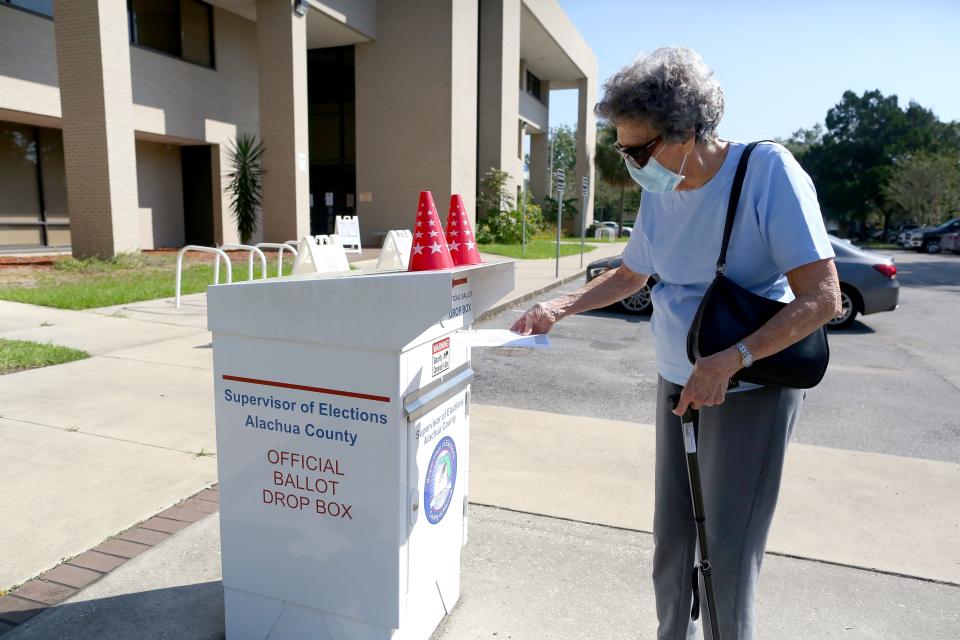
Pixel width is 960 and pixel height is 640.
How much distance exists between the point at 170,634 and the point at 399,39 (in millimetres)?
Answer: 21662

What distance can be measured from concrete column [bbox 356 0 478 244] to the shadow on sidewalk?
62.9 ft

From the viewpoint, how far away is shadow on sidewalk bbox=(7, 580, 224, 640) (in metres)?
2.39

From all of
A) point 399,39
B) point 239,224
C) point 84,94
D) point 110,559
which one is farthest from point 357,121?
point 110,559

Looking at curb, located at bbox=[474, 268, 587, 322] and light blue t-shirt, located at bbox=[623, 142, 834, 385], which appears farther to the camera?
→ curb, located at bbox=[474, 268, 587, 322]

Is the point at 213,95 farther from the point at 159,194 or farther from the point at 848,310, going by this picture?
the point at 848,310

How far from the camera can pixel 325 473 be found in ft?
6.85

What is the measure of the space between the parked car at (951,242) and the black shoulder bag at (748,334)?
36500mm

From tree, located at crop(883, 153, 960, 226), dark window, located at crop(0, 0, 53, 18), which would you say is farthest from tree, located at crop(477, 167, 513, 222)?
tree, located at crop(883, 153, 960, 226)

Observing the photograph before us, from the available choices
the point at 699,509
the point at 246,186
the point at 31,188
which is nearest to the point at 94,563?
the point at 699,509

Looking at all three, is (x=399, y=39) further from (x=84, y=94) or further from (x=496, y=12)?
(x=84, y=94)

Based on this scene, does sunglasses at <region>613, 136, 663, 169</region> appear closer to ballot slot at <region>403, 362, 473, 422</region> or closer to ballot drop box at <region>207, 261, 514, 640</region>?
ballot drop box at <region>207, 261, 514, 640</region>

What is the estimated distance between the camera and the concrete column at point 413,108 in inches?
835

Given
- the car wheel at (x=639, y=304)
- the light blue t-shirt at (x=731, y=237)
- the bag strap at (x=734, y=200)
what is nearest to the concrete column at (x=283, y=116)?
the car wheel at (x=639, y=304)

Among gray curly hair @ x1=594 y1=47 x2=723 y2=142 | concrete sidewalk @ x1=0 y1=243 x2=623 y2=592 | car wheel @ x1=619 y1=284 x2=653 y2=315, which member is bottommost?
concrete sidewalk @ x1=0 y1=243 x2=623 y2=592
